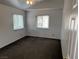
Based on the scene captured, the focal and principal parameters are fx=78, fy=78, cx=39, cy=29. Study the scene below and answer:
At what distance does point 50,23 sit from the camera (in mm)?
5824

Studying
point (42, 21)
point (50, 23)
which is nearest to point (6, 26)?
point (42, 21)

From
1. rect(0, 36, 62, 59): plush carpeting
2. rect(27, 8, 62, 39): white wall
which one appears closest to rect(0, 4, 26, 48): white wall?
rect(0, 36, 62, 59): plush carpeting

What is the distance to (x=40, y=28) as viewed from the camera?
245 inches

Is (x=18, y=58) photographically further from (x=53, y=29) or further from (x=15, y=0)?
(x=53, y=29)

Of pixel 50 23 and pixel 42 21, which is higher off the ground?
pixel 42 21

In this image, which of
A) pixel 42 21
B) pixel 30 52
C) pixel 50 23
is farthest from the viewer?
pixel 42 21

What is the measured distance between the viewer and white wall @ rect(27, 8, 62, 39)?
5550 millimetres

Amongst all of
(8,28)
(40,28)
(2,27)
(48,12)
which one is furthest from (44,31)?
(2,27)

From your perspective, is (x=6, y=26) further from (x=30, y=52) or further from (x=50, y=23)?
(x=50, y=23)

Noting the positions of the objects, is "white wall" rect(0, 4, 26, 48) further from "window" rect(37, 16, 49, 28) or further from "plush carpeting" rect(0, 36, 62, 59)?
"window" rect(37, 16, 49, 28)

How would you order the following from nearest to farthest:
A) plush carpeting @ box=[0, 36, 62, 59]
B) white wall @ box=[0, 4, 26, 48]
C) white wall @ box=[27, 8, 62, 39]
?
plush carpeting @ box=[0, 36, 62, 59] < white wall @ box=[0, 4, 26, 48] < white wall @ box=[27, 8, 62, 39]

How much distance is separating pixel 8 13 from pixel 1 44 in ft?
5.60

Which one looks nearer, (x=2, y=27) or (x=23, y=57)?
(x=23, y=57)

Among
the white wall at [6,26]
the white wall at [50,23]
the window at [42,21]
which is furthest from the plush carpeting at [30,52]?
the window at [42,21]
